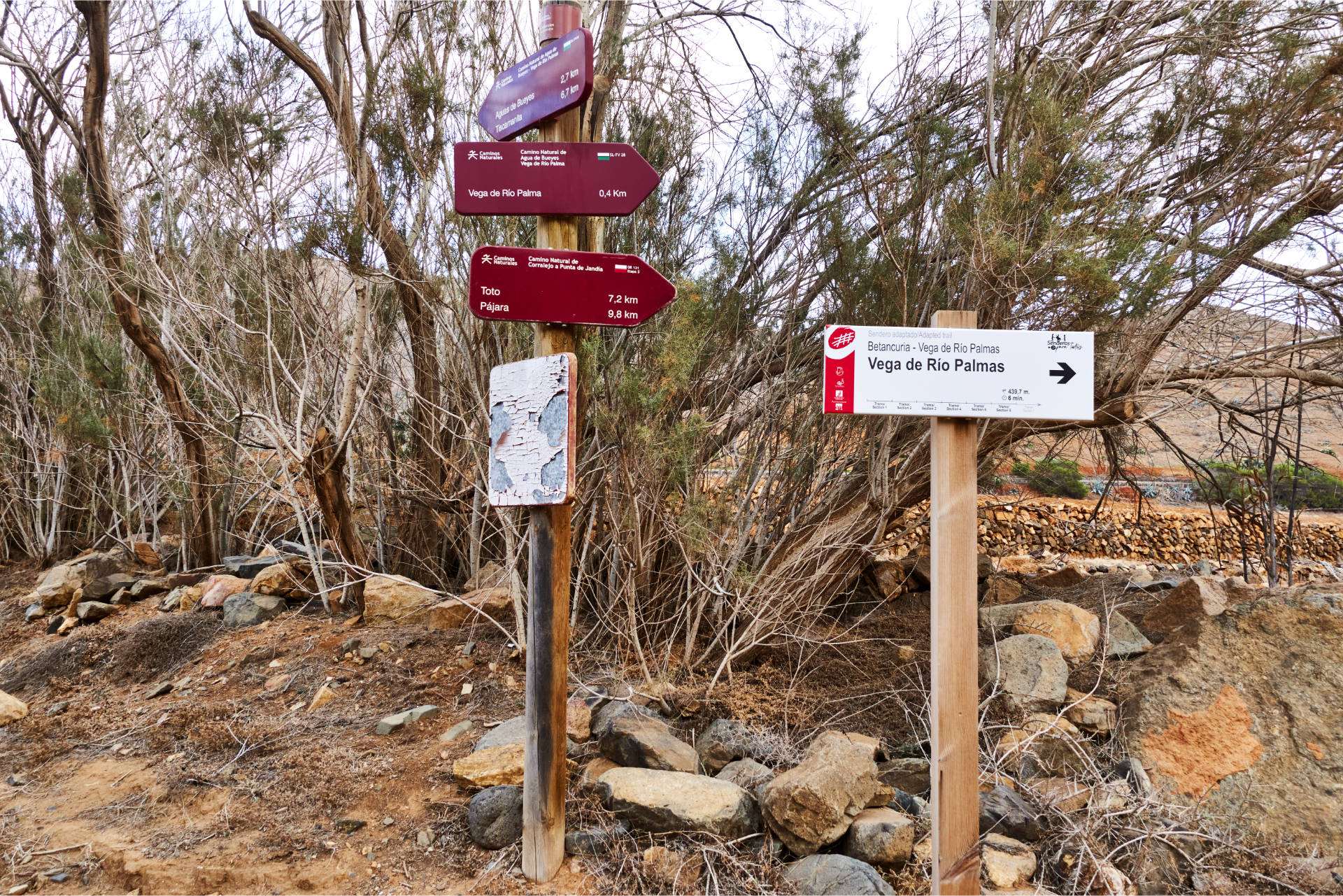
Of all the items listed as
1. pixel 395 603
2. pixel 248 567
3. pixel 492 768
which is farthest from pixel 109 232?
pixel 492 768

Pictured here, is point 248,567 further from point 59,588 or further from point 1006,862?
point 1006,862

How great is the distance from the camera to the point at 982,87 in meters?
5.27

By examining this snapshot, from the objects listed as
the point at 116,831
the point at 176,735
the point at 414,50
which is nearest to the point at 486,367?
the point at 414,50

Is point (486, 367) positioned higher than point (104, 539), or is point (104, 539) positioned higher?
point (486, 367)

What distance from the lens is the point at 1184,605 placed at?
15.9ft

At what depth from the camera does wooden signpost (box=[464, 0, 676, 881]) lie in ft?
9.46

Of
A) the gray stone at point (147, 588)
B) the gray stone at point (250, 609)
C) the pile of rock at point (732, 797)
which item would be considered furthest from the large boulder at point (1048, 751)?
the gray stone at point (147, 588)

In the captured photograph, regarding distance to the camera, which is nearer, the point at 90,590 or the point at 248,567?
the point at 90,590

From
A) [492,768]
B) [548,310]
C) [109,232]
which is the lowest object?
[492,768]

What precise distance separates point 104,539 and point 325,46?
6.73 m

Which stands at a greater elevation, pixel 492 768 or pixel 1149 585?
pixel 1149 585

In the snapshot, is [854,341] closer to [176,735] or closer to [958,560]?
[958,560]

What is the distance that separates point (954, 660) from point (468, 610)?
12.3ft

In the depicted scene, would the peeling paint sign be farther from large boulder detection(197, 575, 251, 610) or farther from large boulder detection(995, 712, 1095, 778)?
large boulder detection(197, 575, 251, 610)
